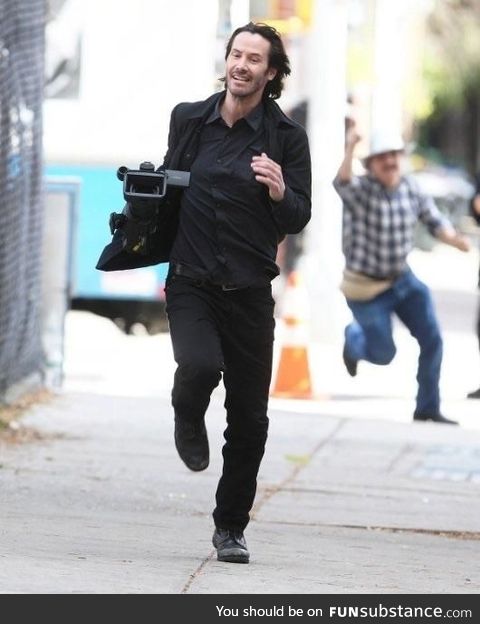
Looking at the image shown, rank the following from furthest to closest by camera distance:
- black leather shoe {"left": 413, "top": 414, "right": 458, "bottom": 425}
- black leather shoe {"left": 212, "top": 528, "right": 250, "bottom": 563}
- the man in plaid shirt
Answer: black leather shoe {"left": 413, "top": 414, "right": 458, "bottom": 425}, the man in plaid shirt, black leather shoe {"left": 212, "top": 528, "right": 250, "bottom": 563}

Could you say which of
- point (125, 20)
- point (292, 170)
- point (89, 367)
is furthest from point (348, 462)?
point (125, 20)

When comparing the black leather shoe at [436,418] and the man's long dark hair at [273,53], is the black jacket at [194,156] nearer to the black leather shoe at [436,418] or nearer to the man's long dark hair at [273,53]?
the man's long dark hair at [273,53]

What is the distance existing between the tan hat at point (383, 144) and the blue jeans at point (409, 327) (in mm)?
806

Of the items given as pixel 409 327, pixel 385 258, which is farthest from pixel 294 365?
pixel 385 258

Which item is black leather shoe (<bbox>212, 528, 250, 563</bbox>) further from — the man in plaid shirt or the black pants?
the man in plaid shirt

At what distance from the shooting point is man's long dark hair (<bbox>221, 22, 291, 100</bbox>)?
649cm

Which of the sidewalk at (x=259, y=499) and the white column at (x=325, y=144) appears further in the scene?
the white column at (x=325, y=144)

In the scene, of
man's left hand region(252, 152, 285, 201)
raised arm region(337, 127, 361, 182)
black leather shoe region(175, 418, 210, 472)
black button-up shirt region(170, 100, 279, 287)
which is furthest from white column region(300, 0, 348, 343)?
man's left hand region(252, 152, 285, 201)

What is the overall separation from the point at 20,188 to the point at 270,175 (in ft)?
15.3

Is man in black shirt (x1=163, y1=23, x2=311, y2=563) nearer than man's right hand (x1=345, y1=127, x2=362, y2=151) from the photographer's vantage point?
Yes

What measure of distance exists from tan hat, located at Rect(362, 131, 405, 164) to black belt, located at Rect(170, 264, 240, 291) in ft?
15.1

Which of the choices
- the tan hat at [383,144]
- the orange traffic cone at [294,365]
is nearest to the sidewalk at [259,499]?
the orange traffic cone at [294,365]

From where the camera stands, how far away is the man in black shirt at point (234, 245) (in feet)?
21.1
